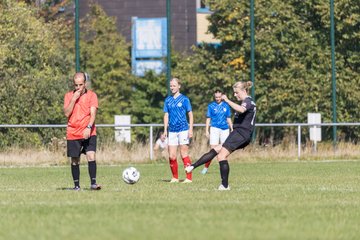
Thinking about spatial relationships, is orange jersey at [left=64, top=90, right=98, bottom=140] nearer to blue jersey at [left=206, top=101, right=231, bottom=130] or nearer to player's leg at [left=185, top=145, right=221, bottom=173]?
player's leg at [left=185, top=145, right=221, bottom=173]

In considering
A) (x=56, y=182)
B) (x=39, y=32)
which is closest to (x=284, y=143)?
(x=39, y=32)

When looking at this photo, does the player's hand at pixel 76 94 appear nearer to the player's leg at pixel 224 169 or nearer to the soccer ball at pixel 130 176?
the soccer ball at pixel 130 176

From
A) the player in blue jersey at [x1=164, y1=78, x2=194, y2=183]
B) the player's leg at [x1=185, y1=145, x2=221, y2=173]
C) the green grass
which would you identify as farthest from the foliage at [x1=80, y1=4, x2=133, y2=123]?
the green grass

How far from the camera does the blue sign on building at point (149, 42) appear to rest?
72438 mm

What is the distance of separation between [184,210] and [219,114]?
12.9 metres

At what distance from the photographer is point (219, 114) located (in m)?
26.9

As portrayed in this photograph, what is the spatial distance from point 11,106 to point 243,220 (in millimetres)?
27090

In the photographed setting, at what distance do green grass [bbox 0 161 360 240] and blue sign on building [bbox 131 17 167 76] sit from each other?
165ft

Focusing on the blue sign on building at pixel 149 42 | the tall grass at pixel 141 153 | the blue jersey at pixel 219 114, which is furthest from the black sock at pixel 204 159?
the blue sign on building at pixel 149 42

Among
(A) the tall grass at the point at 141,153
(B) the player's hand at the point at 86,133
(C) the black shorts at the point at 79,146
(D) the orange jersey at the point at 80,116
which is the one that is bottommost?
(A) the tall grass at the point at 141,153

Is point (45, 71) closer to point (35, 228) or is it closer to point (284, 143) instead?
point (284, 143)

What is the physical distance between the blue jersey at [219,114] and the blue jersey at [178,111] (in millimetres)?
4395

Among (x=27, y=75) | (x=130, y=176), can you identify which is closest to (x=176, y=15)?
(x=27, y=75)

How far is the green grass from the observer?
38.6 feet
